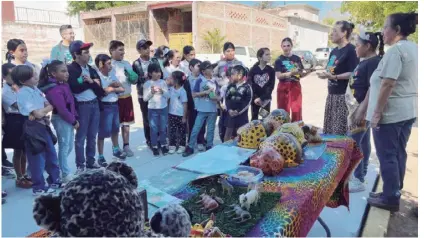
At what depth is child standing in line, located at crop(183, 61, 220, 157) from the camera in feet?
15.7

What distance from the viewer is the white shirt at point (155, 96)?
4.68m

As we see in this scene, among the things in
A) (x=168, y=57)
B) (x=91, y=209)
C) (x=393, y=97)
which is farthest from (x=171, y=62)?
(x=91, y=209)

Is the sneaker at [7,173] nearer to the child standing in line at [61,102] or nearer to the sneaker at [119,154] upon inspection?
the child standing in line at [61,102]

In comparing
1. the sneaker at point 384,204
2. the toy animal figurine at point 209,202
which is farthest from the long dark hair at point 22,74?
the sneaker at point 384,204

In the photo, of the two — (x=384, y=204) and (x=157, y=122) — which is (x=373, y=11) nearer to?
(x=157, y=122)

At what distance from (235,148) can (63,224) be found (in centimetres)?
165

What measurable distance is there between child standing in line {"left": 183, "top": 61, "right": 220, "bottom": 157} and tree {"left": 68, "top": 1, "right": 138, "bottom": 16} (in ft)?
78.9

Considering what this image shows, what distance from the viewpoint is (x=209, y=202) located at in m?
Result: 1.53

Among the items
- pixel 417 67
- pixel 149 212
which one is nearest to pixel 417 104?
pixel 417 67

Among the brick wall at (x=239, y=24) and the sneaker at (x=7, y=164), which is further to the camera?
the brick wall at (x=239, y=24)

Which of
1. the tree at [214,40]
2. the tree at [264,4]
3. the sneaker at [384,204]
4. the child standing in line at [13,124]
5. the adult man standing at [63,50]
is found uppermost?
the tree at [264,4]

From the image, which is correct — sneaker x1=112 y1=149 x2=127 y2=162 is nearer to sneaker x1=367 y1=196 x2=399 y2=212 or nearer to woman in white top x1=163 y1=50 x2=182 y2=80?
woman in white top x1=163 y1=50 x2=182 y2=80

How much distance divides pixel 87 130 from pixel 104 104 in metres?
0.41

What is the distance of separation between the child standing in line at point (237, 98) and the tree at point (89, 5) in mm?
24737
